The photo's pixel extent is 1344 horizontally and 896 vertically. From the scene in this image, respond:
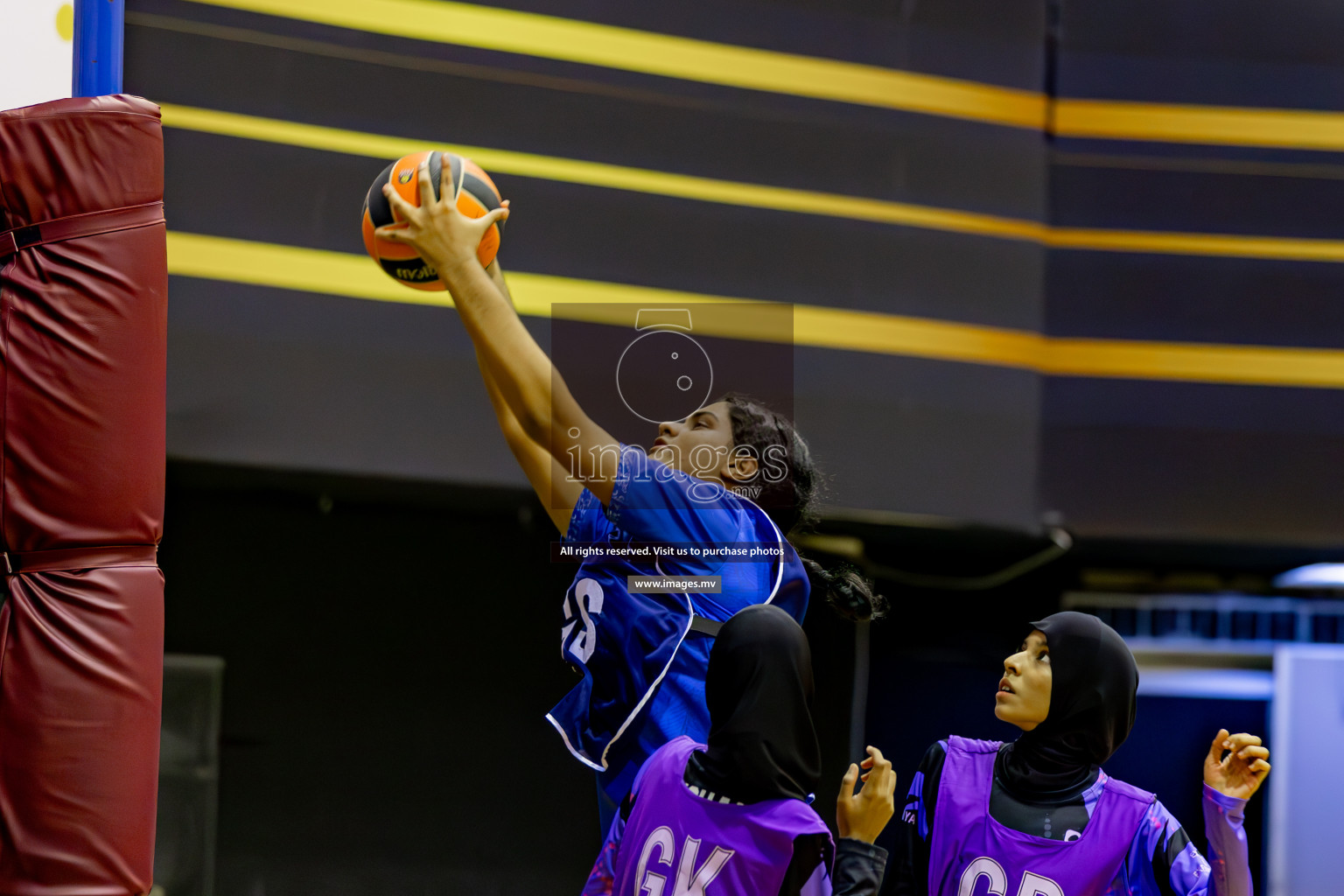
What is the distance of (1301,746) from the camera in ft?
13.9

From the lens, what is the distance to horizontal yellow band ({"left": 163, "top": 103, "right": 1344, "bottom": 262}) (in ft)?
13.6

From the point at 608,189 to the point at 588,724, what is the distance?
196cm

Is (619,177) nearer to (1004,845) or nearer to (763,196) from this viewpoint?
(763,196)

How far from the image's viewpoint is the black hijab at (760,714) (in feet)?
7.62

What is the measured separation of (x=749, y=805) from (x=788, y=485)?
1.18 m

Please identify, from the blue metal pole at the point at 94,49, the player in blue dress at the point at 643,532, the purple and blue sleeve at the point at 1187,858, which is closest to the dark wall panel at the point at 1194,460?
the player in blue dress at the point at 643,532

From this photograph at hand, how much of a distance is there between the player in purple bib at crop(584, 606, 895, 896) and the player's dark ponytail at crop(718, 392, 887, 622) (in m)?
0.83

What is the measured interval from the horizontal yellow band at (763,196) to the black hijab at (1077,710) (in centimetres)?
204

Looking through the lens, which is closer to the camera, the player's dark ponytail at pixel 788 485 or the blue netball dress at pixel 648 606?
the blue netball dress at pixel 648 606

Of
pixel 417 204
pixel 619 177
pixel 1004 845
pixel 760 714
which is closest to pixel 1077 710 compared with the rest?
pixel 1004 845

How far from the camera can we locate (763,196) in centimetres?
426

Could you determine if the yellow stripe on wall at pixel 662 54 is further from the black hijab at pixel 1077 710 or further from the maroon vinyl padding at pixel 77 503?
the black hijab at pixel 1077 710

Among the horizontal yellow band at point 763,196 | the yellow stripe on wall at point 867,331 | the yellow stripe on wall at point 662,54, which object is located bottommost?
the yellow stripe on wall at point 867,331

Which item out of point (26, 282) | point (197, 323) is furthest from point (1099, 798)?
point (197, 323)
